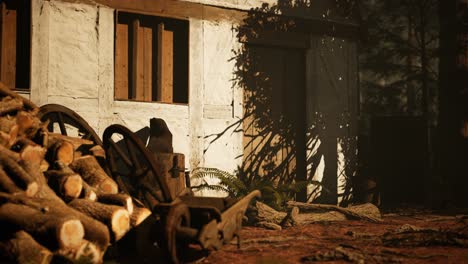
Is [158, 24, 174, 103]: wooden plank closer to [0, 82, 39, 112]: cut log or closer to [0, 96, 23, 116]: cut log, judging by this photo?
[0, 82, 39, 112]: cut log

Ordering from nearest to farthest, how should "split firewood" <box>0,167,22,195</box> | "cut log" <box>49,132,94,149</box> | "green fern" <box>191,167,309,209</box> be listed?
"split firewood" <box>0,167,22,195</box> < "cut log" <box>49,132,94,149</box> < "green fern" <box>191,167,309,209</box>

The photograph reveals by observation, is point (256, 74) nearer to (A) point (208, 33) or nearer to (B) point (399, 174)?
(A) point (208, 33)

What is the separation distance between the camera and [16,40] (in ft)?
26.3

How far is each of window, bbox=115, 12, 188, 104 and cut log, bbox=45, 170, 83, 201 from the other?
3477mm

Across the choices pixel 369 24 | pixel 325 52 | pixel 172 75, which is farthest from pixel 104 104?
pixel 369 24

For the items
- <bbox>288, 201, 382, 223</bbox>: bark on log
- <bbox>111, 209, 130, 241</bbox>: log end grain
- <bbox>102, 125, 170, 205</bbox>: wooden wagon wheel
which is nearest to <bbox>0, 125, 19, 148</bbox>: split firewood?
<bbox>102, 125, 170, 205</bbox>: wooden wagon wheel

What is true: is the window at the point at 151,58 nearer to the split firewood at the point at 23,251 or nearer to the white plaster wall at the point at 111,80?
the white plaster wall at the point at 111,80

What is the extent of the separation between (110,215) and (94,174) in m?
1.21

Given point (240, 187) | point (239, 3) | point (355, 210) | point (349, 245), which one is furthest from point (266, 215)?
point (239, 3)

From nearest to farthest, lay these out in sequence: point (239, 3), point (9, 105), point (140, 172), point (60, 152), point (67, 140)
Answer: point (140, 172) → point (60, 152) → point (9, 105) → point (67, 140) → point (239, 3)

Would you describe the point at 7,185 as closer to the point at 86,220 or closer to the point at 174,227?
the point at 86,220

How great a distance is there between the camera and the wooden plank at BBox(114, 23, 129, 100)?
862 cm

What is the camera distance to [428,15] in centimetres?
1123

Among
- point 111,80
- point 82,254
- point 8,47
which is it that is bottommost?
point 82,254
